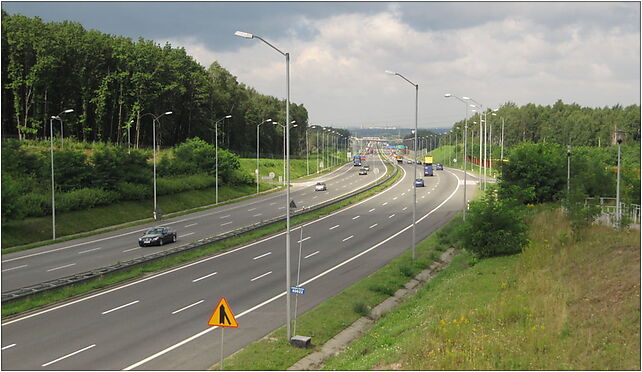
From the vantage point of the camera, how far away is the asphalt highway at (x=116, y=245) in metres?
32.6

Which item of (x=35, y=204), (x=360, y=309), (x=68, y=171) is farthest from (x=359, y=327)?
(x=68, y=171)

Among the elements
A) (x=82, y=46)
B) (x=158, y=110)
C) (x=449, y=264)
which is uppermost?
(x=82, y=46)

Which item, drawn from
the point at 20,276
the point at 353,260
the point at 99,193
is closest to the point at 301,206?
the point at 99,193

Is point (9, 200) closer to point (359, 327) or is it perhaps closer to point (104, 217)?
point (104, 217)

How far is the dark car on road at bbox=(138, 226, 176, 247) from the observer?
1571 inches

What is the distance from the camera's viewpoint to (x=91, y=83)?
81.2m

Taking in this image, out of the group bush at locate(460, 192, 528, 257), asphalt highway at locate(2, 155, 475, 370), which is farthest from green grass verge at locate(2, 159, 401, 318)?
bush at locate(460, 192, 528, 257)

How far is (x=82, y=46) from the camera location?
7856cm

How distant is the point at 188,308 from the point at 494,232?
17118 millimetres

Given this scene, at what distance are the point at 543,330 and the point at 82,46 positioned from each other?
7618cm

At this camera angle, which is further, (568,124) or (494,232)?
(568,124)

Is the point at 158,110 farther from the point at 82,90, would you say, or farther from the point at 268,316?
the point at 268,316

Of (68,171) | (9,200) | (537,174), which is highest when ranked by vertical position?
(68,171)

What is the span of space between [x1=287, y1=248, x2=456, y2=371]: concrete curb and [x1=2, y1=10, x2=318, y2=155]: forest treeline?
2250 inches
